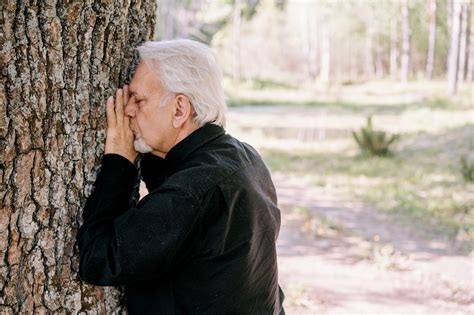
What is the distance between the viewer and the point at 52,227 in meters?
1.74

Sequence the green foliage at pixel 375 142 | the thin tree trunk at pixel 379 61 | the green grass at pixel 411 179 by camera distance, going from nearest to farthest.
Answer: the green grass at pixel 411 179
the green foliage at pixel 375 142
the thin tree trunk at pixel 379 61

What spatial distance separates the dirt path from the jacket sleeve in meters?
3.17

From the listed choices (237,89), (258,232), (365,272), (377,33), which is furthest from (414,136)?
(377,33)

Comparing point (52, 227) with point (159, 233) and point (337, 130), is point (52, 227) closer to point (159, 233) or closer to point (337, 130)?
point (159, 233)

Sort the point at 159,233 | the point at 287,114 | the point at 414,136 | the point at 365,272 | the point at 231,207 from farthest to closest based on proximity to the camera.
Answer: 1. the point at 287,114
2. the point at 414,136
3. the point at 365,272
4. the point at 231,207
5. the point at 159,233

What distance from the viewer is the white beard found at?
187 centimetres

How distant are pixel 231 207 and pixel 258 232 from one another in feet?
0.53

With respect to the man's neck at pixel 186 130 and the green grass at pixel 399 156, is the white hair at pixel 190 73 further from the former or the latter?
the green grass at pixel 399 156

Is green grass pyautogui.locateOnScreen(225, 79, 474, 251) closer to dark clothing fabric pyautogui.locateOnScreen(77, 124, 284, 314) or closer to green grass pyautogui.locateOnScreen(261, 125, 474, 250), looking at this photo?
green grass pyautogui.locateOnScreen(261, 125, 474, 250)

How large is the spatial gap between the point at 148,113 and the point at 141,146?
0.11 metres

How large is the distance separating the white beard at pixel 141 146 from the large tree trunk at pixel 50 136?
113 millimetres

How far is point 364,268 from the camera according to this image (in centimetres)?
568

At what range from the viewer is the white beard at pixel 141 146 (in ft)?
6.15

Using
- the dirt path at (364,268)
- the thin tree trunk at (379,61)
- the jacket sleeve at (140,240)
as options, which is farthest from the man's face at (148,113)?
the thin tree trunk at (379,61)
